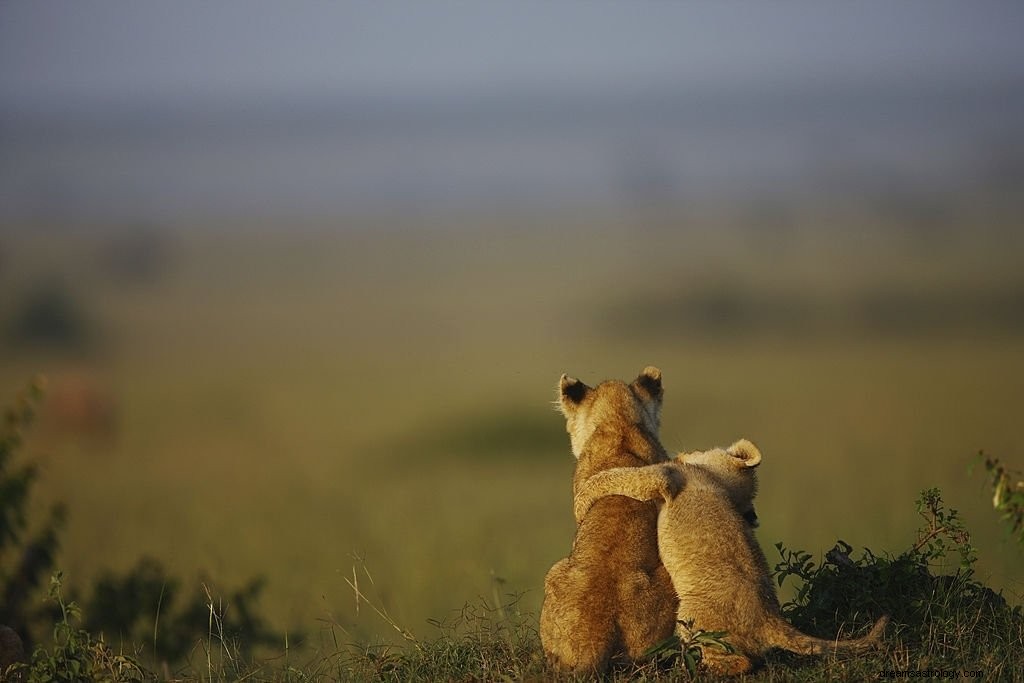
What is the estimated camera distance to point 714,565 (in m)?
6.71

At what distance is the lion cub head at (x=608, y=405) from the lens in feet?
26.2

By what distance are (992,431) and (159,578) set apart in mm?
27270

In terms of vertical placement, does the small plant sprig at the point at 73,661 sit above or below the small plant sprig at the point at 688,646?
below

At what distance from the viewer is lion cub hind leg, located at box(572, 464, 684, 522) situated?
6.90 m

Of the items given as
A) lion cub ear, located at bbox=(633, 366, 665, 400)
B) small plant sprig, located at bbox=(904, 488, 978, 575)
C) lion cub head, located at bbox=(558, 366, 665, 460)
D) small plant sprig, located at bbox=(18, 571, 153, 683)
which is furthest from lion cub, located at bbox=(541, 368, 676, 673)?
small plant sprig, located at bbox=(18, 571, 153, 683)

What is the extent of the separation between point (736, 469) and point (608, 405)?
93cm

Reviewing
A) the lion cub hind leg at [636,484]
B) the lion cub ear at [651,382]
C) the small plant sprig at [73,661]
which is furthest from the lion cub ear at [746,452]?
the small plant sprig at [73,661]

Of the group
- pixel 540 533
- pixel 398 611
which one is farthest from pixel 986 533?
pixel 398 611

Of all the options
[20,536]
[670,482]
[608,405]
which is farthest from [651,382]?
[20,536]

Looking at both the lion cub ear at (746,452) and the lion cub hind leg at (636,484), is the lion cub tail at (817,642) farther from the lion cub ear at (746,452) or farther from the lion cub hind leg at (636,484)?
the lion cub ear at (746,452)

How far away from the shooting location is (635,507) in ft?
23.0

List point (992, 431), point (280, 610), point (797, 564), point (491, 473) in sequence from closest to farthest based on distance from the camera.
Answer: point (797, 564) < point (280, 610) < point (992, 431) < point (491, 473)

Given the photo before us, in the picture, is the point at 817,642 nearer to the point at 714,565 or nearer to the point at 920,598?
the point at 714,565

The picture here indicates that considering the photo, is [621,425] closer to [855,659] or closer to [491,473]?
[855,659]
